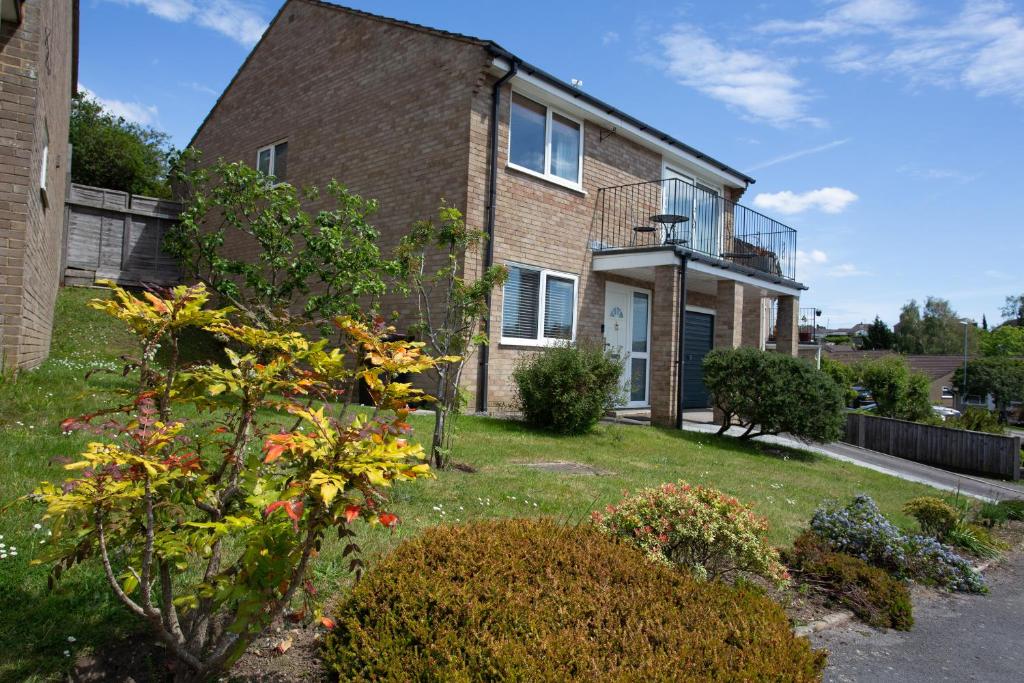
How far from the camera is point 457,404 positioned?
728 cm

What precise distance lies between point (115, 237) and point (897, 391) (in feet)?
76.7

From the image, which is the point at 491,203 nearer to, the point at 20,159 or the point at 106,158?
the point at 20,159

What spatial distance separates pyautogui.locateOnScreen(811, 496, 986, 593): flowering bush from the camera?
5887mm

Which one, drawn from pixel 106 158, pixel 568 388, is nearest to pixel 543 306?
pixel 568 388

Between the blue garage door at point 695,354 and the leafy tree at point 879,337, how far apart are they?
216 ft

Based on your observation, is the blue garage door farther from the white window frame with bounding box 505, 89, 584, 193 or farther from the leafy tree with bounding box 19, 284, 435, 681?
the leafy tree with bounding box 19, 284, 435, 681

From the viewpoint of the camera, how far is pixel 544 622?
290cm

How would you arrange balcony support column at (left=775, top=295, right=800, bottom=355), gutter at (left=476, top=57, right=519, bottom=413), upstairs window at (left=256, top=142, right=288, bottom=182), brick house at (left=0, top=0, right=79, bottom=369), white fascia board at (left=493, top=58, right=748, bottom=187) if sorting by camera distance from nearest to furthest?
brick house at (left=0, top=0, right=79, bottom=369)
gutter at (left=476, top=57, right=519, bottom=413)
white fascia board at (left=493, top=58, right=748, bottom=187)
upstairs window at (left=256, top=142, right=288, bottom=182)
balcony support column at (left=775, top=295, right=800, bottom=355)

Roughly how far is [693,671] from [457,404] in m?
4.74

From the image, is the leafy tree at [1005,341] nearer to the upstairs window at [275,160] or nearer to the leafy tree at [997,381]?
the leafy tree at [997,381]

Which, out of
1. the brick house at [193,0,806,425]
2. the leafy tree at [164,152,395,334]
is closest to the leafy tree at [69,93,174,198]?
the brick house at [193,0,806,425]

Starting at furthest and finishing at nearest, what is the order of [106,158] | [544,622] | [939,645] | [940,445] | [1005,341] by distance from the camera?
[1005,341] → [106,158] → [940,445] → [939,645] → [544,622]

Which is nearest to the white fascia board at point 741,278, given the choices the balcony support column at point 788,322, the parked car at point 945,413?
the balcony support column at point 788,322

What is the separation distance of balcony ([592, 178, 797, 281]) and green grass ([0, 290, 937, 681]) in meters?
4.56
